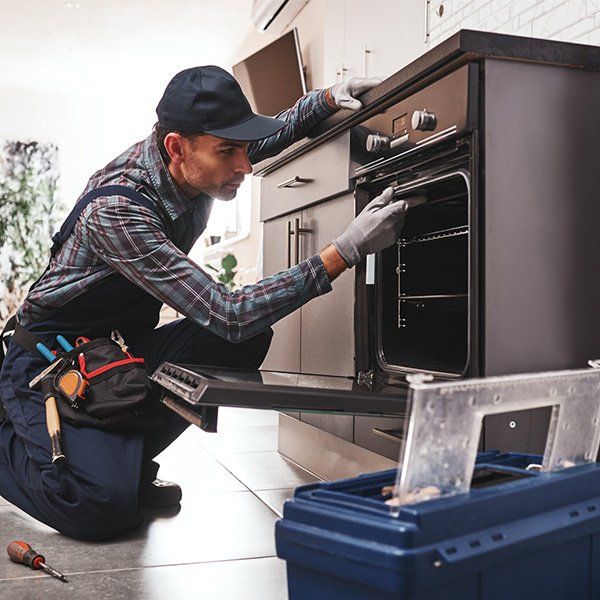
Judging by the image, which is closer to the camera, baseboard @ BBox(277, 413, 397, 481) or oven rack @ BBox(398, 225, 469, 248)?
oven rack @ BBox(398, 225, 469, 248)

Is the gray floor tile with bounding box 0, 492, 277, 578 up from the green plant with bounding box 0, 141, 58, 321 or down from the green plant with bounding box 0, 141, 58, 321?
down

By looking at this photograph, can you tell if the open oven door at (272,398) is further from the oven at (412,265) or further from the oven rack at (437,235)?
the oven rack at (437,235)

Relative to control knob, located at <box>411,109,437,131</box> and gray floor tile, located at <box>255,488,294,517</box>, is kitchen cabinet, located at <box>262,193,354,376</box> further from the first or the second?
control knob, located at <box>411,109,437,131</box>

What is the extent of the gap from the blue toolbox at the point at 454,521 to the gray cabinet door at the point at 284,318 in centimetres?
155

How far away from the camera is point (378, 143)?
188cm

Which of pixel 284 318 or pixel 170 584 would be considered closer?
pixel 170 584

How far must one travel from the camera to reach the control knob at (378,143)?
1.86 metres

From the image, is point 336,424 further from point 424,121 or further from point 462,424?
point 462,424

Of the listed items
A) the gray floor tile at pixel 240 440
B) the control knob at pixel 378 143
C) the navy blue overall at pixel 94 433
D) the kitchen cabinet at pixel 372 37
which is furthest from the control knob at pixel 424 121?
the gray floor tile at pixel 240 440

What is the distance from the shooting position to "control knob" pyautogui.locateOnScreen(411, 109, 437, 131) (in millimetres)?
1629

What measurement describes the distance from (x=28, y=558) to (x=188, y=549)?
35cm

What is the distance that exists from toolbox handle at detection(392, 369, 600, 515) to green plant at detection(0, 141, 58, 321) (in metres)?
7.93

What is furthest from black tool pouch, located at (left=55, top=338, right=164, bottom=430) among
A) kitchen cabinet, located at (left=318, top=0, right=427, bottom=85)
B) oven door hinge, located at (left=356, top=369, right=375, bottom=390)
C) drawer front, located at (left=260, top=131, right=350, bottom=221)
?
kitchen cabinet, located at (left=318, top=0, right=427, bottom=85)

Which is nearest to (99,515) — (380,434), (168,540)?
(168,540)
